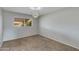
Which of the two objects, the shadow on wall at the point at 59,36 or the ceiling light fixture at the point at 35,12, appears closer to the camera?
the shadow on wall at the point at 59,36

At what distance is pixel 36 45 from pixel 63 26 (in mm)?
448

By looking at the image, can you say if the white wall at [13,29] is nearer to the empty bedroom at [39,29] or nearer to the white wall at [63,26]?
the empty bedroom at [39,29]

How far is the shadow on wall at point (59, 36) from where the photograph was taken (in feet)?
3.59

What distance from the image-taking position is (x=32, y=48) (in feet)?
3.91

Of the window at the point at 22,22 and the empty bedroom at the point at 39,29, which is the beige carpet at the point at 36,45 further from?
the window at the point at 22,22

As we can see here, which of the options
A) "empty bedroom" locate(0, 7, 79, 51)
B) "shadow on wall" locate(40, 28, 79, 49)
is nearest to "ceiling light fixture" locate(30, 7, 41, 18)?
"empty bedroom" locate(0, 7, 79, 51)

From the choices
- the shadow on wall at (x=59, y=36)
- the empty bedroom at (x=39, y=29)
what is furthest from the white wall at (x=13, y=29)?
the shadow on wall at (x=59, y=36)

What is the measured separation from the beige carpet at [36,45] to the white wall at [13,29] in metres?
0.07

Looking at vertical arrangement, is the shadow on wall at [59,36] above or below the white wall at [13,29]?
below

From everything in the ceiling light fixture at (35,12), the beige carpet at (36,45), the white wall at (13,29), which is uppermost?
the ceiling light fixture at (35,12)

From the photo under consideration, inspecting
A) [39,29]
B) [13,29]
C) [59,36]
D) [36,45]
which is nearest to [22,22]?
[13,29]
